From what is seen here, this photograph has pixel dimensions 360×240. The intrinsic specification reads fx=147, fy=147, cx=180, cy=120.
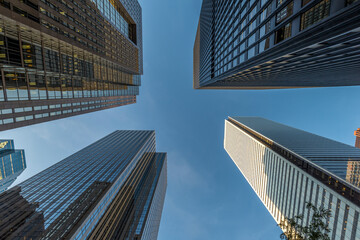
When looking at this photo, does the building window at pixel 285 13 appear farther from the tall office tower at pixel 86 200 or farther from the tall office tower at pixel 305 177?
the tall office tower at pixel 86 200

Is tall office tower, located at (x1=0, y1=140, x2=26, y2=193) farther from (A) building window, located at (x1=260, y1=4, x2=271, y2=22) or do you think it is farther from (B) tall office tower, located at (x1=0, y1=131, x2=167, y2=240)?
(A) building window, located at (x1=260, y1=4, x2=271, y2=22)

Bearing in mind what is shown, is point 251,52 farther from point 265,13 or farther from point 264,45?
point 265,13

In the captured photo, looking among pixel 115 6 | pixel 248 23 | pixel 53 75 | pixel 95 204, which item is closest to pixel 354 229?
pixel 248 23

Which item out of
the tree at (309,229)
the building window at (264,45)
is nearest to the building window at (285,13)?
the building window at (264,45)

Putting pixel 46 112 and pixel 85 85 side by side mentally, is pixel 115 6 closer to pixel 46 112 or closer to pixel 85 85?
pixel 85 85

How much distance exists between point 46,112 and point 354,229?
272 feet

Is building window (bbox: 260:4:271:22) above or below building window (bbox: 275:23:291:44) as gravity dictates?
above

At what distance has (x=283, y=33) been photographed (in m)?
17.6

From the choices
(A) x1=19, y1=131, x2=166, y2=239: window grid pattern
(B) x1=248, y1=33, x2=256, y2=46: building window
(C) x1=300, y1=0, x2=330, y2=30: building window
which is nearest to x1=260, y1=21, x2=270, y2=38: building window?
(B) x1=248, y1=33, x2=256, y2=46: building window

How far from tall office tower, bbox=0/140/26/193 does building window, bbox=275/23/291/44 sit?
145m

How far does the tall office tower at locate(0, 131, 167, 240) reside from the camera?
1531 inches

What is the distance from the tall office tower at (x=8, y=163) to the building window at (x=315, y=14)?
482 ft

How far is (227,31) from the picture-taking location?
39.8 m

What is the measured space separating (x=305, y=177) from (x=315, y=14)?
59.7 metres
